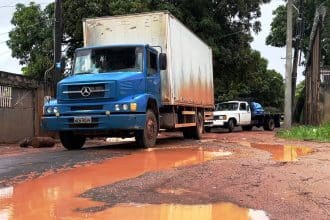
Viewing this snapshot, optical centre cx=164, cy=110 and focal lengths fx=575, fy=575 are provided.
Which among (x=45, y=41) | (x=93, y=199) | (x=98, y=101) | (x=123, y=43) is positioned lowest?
(x=93, y=199)

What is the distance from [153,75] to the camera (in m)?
16.1

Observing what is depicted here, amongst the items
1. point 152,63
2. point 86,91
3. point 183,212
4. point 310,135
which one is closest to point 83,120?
point 86,91

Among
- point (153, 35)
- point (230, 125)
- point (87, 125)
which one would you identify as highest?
point (153, 35)

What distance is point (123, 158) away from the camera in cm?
1312

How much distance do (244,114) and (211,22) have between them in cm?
546

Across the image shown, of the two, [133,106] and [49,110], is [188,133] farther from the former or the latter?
[49,110]

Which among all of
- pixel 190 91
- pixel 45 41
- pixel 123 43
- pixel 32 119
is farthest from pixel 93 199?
pixel 45 41

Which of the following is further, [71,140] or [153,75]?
[71,140]

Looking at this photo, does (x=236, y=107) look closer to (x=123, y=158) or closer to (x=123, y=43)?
(x=123, y=43)

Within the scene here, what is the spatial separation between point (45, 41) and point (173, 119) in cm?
1788

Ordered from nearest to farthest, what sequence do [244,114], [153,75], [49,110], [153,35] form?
[49,110] < [153,75] < [153,35] < [244,114]

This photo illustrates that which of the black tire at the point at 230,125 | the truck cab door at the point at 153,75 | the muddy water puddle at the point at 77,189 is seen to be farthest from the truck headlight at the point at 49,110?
the black tire at the point at 230,125

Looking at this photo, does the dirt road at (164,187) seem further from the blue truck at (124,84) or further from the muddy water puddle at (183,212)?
the blue truck at (124,84)

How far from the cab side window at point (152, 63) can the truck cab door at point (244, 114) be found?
52.9 feet
